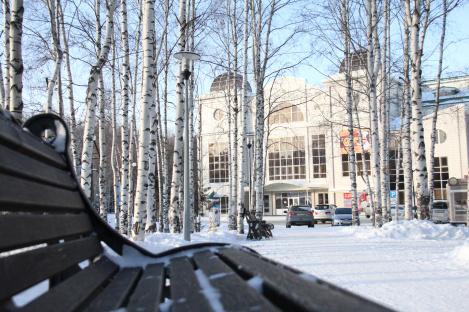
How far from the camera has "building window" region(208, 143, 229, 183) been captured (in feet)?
192

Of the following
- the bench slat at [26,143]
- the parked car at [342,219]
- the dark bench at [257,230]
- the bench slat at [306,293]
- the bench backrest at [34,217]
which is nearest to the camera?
the bench slat at [306,293]

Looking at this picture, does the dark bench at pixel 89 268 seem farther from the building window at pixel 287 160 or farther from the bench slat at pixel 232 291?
the building window at pixel 287 160

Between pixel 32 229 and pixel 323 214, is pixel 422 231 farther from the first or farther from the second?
pixel 323 214

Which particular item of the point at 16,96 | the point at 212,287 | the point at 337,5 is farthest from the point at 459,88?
the point at 212,287

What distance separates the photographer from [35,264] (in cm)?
179

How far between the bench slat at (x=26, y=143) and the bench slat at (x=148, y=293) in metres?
0.83

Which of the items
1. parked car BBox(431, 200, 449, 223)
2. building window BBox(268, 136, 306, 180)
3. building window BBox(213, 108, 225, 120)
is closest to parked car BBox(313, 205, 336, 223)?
parked car BBox(431, 200, 449, 223)

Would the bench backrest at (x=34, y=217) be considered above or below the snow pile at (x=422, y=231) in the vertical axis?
above

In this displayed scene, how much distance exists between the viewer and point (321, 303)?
1178 mm

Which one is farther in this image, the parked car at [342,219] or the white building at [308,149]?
the white building at [308,149]

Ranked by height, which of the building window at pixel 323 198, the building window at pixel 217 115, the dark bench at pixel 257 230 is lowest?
the dark bench at pixel 257 230

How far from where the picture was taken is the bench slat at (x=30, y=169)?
6.23ft

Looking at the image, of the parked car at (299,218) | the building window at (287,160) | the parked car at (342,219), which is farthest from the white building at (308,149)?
the parked car at (299,218)

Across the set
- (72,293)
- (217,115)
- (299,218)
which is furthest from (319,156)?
(72,293)
